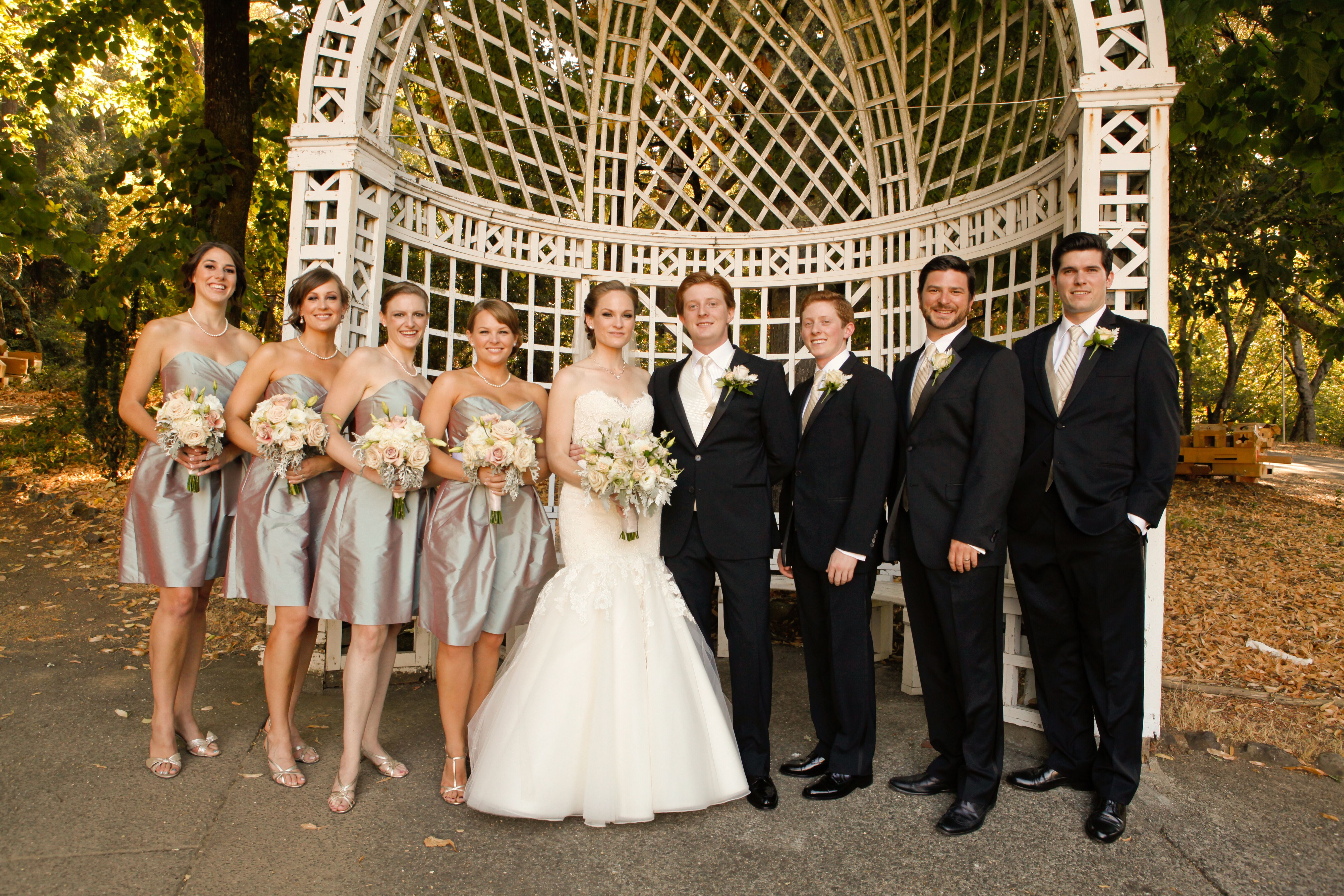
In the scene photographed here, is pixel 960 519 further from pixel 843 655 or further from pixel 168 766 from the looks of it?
pixel 168 766

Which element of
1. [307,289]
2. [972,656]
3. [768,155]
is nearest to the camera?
[972,656]

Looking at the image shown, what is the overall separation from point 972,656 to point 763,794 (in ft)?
3.30

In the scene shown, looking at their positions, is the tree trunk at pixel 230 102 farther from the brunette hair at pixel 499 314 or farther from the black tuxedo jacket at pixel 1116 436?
the black tuxedo jacket at pixel 1116 436

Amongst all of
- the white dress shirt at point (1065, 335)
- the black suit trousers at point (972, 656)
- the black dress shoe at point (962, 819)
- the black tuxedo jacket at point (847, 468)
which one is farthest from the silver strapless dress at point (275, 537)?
the white dress shirt at point (1065, 335)

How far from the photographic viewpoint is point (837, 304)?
3398mm

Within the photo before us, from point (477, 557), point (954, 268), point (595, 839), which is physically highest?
point (954, 268)

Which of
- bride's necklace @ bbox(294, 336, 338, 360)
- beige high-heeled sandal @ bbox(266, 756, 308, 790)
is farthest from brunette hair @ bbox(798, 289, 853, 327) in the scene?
beige high-heeled sandal @ bbox(266, 756, 308, 790)

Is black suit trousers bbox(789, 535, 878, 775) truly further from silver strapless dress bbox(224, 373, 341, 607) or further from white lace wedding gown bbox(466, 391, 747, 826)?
silver strapless dress bbox(224, 373, 341, 607)

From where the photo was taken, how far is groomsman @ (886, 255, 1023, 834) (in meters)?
3.12

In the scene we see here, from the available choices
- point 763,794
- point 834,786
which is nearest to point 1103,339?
point 834,786

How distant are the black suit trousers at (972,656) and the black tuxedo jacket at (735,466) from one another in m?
0.60

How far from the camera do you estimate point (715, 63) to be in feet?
21.8

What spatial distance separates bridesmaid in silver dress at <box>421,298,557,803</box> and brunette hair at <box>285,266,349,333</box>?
663 millimetres

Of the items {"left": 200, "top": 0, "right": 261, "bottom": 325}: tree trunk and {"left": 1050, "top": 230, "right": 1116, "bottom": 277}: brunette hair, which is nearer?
{"left": 1050, "top": 230, "right": 1116, "bottom": 277}: brunette hair
